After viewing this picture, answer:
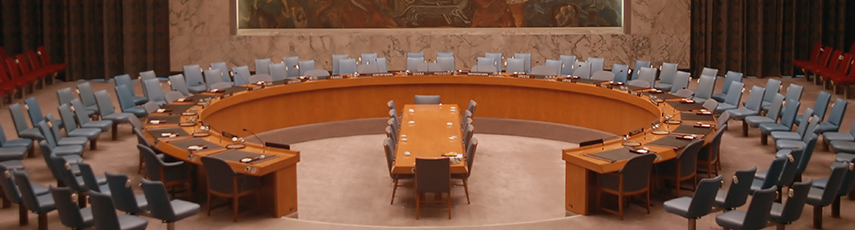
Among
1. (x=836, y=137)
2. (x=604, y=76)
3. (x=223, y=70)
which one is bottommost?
(x=836, y=137)

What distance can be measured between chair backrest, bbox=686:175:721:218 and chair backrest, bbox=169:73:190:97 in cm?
912

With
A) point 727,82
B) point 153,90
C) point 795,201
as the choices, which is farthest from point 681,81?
point 153,90

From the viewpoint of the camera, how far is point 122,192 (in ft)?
26.3

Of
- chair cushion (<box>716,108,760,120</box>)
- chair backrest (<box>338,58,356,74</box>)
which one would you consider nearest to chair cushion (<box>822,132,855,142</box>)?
chair cushion (<box>716,108,760,120</box>)

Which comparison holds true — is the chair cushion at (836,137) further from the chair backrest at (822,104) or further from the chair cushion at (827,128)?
the chair backrest at (822,104)

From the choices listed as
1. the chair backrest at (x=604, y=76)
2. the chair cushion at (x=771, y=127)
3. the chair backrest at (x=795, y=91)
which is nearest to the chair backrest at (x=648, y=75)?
the chair backrest at (x=604, y=76)

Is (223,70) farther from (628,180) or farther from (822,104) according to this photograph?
(822,104)

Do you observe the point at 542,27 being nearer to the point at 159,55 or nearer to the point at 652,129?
the point at 159,55

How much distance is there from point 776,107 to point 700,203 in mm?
5153

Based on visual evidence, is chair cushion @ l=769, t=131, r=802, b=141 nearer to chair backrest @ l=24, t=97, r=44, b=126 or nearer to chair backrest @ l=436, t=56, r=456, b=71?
chair backrest @ l=436, t=56, r=456, b=71

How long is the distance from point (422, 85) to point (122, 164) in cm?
518

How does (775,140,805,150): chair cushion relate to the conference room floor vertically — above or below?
above

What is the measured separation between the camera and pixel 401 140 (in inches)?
417

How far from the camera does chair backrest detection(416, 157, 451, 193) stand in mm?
9102
